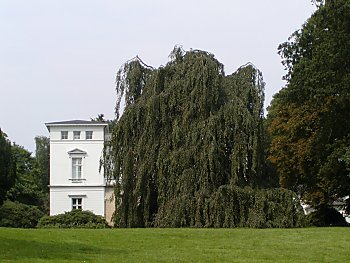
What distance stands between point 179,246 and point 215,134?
12.1 m

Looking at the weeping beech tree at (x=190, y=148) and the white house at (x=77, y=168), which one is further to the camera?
the white house at (x=77, y=168)

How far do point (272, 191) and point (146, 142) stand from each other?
612 centimetres

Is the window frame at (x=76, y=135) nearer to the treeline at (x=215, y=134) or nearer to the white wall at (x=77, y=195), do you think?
the white wall at (x=77, y=195)

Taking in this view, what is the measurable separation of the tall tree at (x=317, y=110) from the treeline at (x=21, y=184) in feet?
45.7

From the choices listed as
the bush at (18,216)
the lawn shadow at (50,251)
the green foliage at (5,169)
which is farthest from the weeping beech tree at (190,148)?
the lawn shadow at (50,251)

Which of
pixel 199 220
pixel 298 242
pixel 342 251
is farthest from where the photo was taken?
pixel 199 220

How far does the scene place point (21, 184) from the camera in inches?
2215

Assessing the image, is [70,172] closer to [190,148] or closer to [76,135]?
[76,135]

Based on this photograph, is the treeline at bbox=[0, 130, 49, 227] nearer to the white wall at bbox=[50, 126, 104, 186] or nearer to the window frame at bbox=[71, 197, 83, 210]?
the window frame at bbox=[71, 197, 83, 210]

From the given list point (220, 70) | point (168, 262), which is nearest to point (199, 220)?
point (220, 70)

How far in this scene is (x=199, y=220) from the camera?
91.9 ft

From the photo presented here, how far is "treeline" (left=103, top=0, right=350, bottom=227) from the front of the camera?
27828mm

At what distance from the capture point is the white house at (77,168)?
53.2 metres

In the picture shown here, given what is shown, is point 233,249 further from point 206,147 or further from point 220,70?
point 220,70
